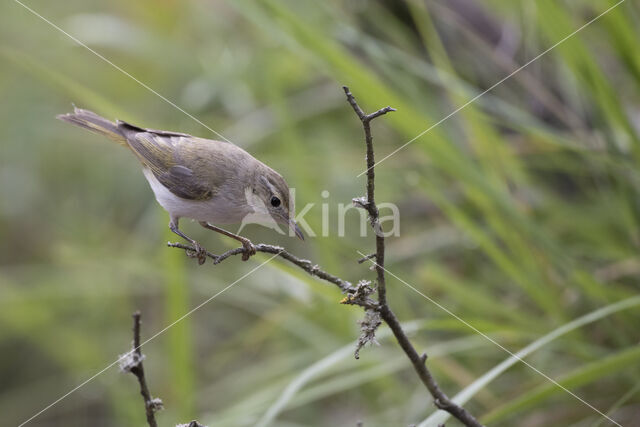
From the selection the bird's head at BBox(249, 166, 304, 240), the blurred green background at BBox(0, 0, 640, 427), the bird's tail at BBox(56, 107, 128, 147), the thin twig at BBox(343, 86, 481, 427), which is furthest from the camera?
the blurred green background at BBox(0, 0, 640, 427)

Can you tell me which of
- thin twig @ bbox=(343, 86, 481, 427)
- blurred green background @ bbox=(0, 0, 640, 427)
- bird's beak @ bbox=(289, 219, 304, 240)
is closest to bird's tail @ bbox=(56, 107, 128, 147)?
blurred green background @ bbox=(0, 0, 640, 427)

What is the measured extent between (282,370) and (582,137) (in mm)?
1638

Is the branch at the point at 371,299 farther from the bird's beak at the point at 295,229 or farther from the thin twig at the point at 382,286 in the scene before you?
the bird's beak at the point at 295,229

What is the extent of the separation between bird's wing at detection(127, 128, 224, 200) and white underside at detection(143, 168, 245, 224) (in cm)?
2

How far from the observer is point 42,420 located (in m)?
4.26

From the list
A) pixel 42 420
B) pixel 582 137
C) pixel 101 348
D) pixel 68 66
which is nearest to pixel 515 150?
pixel 582 137

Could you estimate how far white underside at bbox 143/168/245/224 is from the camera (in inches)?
62.1

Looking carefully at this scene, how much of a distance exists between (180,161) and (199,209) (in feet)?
0.52

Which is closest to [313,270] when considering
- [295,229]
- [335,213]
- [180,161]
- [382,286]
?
[382,286]

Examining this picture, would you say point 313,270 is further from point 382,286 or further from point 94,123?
point 94,123

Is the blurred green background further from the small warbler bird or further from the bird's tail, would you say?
the bird's tail

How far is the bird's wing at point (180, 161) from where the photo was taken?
1.63 meters

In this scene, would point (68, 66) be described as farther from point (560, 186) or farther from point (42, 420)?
point (560, 186)

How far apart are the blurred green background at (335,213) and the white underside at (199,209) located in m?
0.22
